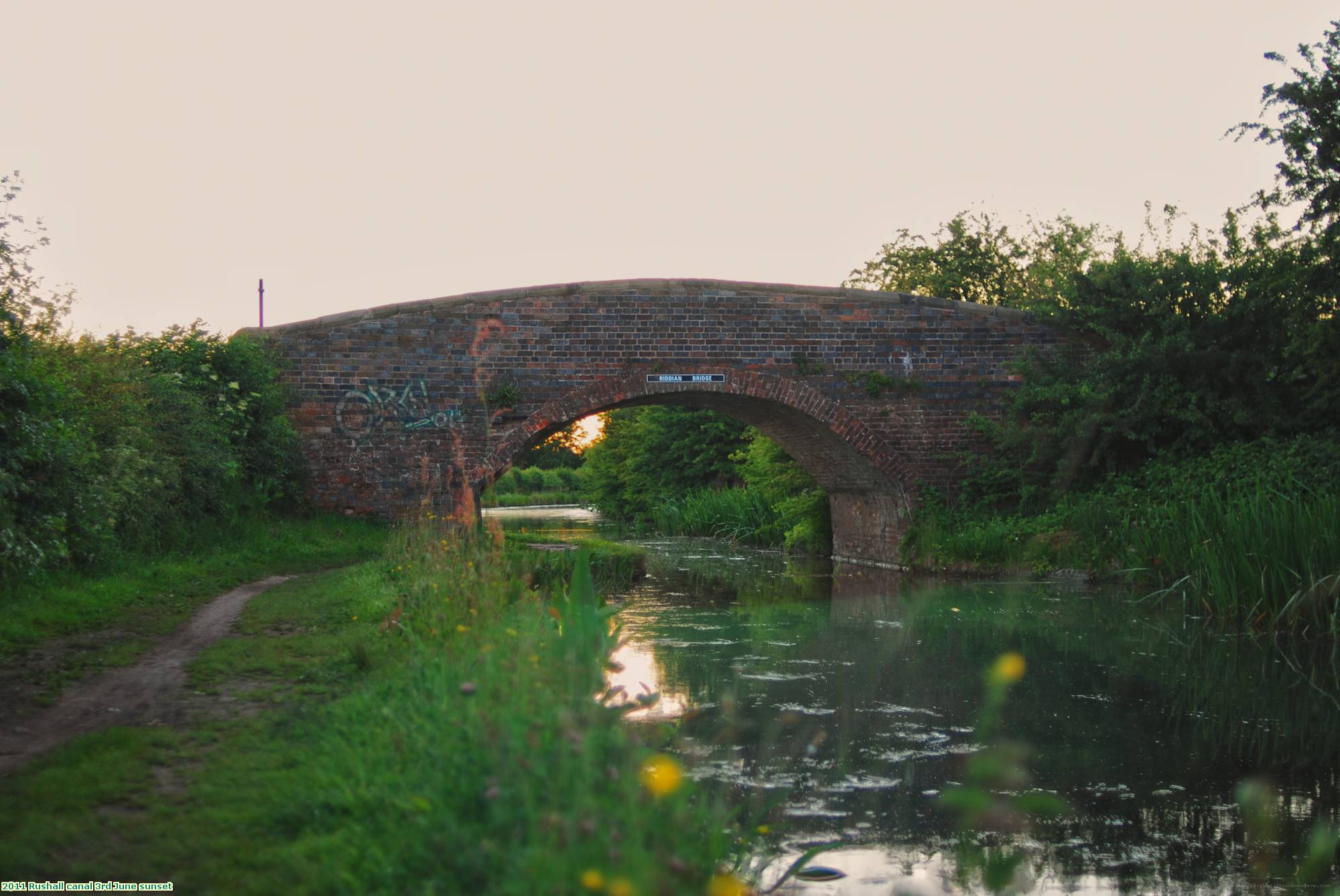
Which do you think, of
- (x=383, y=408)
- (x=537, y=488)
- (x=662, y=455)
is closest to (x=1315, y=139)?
(x=383, y=408)

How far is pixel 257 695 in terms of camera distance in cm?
553

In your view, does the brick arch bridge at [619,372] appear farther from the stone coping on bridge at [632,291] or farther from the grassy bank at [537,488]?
the grassy bank at [537,488]

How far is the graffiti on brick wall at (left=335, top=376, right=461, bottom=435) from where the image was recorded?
50.6 ft

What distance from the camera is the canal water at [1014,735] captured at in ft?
15.0

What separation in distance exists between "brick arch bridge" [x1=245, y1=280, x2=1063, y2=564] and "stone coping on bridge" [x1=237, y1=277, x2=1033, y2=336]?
0.07 ft

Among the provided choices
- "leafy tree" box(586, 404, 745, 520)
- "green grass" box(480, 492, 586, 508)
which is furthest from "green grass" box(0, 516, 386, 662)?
"green grass" box(480, 492, 586, 508)

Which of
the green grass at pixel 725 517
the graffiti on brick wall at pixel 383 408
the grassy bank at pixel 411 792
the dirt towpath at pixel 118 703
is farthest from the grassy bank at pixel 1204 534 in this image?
Answer: the dirt towpath at pixel 118 703

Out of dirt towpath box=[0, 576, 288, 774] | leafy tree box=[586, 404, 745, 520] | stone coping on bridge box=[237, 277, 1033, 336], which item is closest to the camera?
dirt towpath box=[0, 576, 288, 774]

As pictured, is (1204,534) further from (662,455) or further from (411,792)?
(662,455)

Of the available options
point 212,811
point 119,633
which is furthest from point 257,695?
point 119,633

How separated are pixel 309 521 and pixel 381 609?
25.5 feet

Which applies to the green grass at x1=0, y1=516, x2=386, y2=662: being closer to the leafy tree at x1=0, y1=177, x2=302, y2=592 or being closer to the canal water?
the leafy tree at x1=0, y1=177, x2=302, y2=592

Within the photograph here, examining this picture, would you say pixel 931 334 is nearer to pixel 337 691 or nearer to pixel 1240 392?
pixel 1240 392

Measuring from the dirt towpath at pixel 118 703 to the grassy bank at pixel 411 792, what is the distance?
0.26 metres
